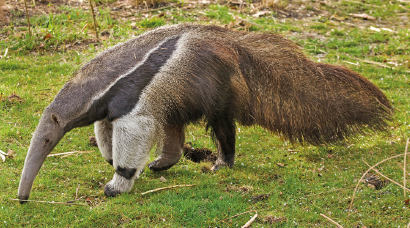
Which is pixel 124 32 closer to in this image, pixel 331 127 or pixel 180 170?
pixel 180 170

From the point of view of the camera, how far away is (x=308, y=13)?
11234 mm

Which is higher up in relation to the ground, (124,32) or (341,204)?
(124,32)

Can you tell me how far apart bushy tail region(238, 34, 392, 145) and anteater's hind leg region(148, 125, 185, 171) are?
96cm

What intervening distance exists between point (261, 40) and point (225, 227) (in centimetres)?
222

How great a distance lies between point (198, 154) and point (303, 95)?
6.10 feet

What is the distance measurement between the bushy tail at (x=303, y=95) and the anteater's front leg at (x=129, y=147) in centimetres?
128

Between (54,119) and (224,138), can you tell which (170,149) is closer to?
(224,138)

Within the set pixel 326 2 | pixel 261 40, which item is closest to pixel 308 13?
pixel 326 2

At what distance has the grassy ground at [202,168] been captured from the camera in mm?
4203

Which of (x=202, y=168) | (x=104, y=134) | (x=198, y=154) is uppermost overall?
(x=104, y=134)

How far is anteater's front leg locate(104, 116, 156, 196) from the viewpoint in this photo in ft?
14.2

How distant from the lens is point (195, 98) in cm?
453

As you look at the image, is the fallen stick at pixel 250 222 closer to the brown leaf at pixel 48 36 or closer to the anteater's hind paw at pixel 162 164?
the anteater's hind paw at pixel 162 164

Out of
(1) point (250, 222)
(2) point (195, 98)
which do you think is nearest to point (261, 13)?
(2) point (195, 98)
